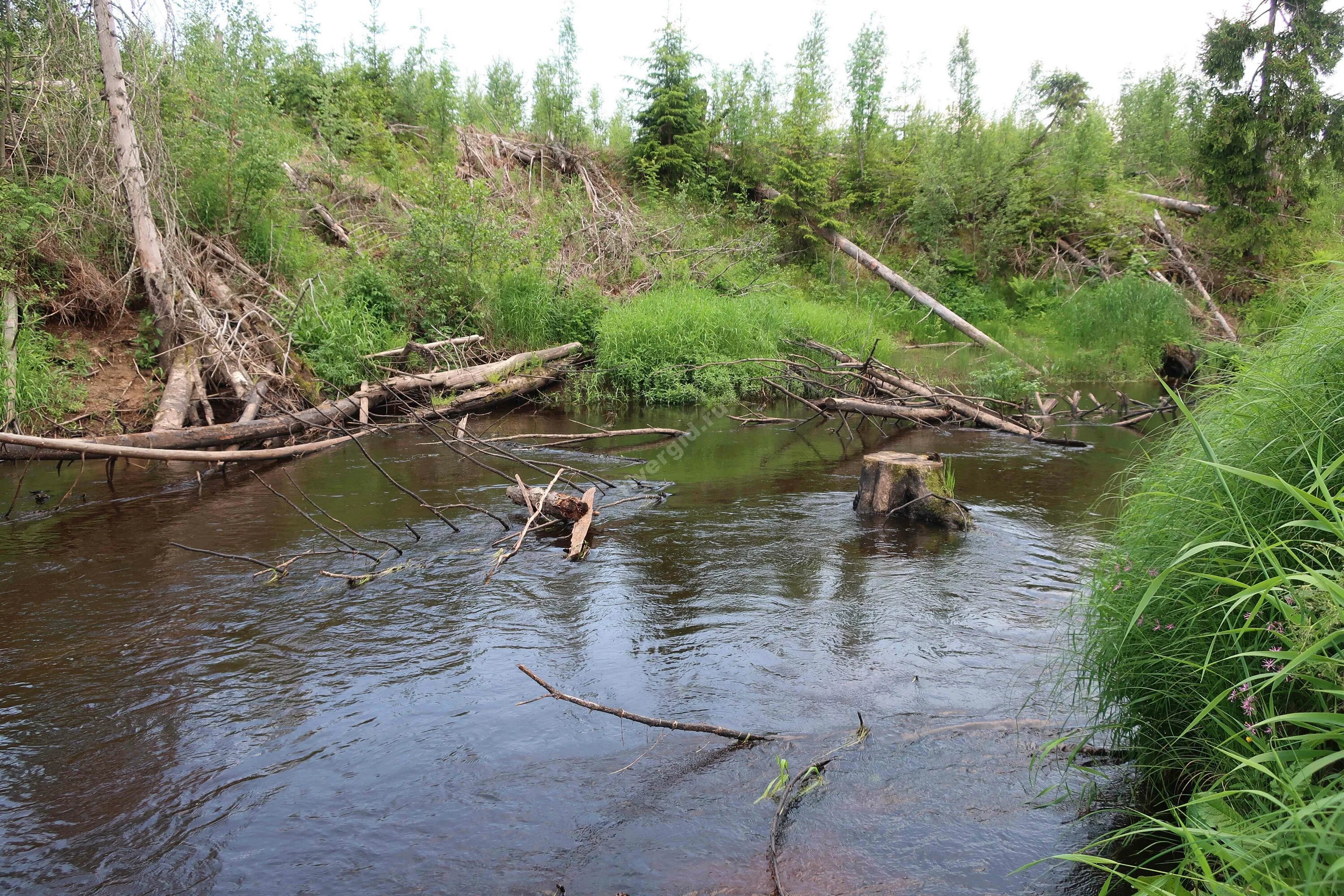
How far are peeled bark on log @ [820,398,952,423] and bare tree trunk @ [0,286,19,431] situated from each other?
1102 centimetres

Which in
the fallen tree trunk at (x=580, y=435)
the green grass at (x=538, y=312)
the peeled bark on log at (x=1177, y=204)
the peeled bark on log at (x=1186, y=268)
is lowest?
the fallen tree trunk at (x=580, y=435)

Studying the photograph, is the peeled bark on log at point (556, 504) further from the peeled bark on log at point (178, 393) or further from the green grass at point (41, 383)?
the green grass at point (41, 383)

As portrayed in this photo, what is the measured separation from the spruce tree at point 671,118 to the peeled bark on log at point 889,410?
16151mm

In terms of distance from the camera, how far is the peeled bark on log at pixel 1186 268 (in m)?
19.6

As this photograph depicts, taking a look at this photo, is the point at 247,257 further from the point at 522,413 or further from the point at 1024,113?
the point at 1024,113

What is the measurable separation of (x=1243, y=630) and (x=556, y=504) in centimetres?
597

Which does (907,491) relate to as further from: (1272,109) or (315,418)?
(1272,109)

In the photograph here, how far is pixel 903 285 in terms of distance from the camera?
23.8m

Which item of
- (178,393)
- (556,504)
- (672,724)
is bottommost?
(672,724)

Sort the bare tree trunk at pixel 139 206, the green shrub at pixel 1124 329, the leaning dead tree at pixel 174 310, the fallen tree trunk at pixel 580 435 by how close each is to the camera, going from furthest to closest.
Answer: the green shrub at pixel 1124 329 < the leaning dead tree at pixel 174 310 < the bare tree trunk at pixel 139 206 < the fallen tree trunk at pixel 580 435

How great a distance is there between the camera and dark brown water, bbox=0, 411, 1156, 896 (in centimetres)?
312

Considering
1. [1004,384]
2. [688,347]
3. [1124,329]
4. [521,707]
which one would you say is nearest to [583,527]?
[521,707]

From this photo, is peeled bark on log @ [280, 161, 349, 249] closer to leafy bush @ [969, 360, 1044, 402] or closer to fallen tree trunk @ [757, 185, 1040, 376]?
leafy bush @ [969, 360, 1044, 402]

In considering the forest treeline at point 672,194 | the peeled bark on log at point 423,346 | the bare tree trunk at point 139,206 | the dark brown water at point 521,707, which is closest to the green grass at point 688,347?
the forest treeline at point 672,194
